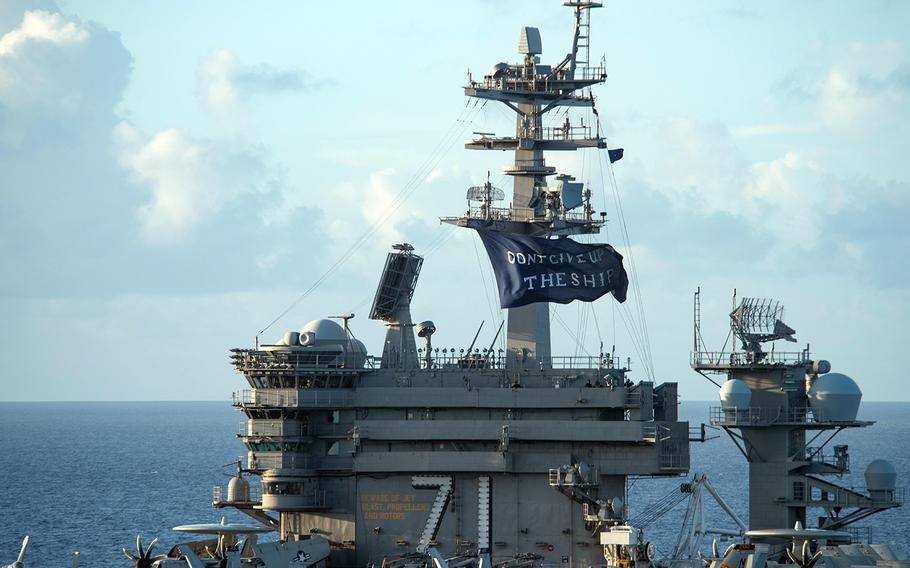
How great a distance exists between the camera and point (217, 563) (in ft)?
187

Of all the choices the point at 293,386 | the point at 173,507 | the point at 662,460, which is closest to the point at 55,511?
the point at 173,507

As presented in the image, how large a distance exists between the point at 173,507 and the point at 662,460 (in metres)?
71.5

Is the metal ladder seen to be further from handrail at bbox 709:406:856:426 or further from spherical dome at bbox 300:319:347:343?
handrail at bbox 709:406:856:426

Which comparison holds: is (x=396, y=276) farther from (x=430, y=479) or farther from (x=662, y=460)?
(x=662, y=460)

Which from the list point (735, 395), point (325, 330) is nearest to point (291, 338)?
point (325, 330)

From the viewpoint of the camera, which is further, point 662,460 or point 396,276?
point 396,276

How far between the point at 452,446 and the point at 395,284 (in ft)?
26.4

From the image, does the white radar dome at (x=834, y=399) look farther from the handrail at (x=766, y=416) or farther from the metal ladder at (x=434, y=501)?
the metal ladder at (x=434, y=501)

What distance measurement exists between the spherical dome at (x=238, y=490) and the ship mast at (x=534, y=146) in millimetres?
12637

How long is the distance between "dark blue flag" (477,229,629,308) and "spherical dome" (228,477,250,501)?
1328cm

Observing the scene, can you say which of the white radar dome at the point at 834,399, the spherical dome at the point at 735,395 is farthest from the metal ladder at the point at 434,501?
the white radar dome at the point at 834,399

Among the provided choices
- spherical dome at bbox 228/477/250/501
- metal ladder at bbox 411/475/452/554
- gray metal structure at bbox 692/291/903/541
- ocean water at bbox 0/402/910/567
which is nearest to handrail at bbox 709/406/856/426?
gray metal structure at bbox 692/291/903/541

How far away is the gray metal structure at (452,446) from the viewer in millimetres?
57906

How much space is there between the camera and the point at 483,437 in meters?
58.1
